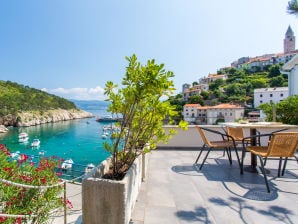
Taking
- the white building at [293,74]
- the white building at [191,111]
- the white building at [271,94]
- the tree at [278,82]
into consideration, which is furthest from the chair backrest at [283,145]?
the tree at [278,82]

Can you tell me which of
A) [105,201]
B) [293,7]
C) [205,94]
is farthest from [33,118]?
[105,201]

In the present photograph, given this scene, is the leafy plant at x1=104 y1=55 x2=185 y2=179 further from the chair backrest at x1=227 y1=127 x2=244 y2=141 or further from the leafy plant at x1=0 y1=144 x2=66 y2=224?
the chair backrest at x1=227 y1=127 x2=244 y2=141

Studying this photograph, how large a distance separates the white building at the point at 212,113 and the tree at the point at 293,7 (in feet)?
134

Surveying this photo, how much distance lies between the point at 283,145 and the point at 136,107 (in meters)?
2.13

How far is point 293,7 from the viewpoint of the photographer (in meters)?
4.76

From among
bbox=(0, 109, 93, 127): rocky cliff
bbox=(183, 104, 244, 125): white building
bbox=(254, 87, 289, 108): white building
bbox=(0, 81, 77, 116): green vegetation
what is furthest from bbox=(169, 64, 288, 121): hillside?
bbox=(0, 81, 77, 116): green vegetation

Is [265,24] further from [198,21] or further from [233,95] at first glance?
[233,95]

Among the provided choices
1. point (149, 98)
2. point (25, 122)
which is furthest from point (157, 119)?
point (25, 122)

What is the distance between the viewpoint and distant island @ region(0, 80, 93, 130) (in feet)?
156

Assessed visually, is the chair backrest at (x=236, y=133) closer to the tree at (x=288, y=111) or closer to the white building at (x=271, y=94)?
the tree at (x=288, y=111)

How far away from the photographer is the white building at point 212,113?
4675cm

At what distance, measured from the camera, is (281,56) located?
68438mm

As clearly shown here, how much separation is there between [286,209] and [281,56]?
82592 mm

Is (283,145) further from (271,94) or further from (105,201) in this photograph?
(271,94)
